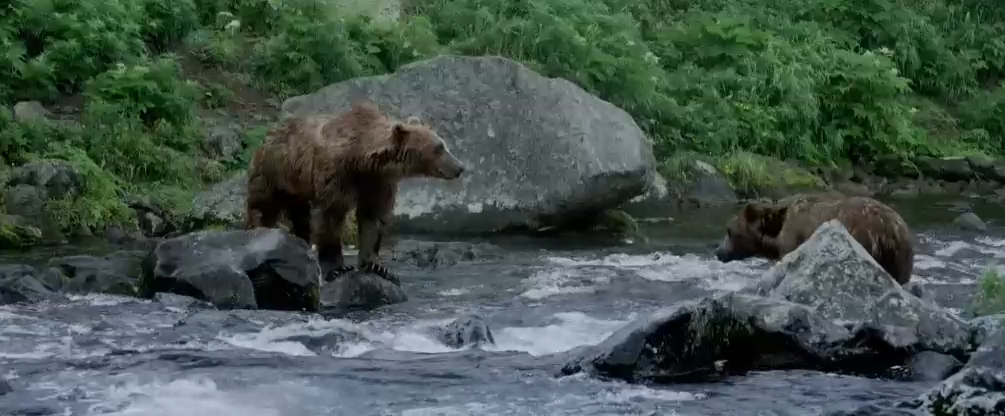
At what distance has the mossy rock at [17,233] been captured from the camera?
39.1 feet

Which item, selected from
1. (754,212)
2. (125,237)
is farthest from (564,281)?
(125,237)

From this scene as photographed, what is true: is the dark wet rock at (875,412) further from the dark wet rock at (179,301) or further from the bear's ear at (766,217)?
the dark wet rock at (179,301)

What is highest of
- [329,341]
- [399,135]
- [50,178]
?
[399,135]

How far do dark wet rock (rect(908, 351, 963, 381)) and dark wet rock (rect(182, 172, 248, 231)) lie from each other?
737 cm

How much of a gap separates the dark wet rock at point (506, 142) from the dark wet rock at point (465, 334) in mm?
5372

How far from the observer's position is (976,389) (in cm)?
629

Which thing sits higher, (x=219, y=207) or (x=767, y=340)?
(x=219, y=207)

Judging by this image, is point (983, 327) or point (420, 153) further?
point (420, 153)

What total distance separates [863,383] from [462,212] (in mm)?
7144

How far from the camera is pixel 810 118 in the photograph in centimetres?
1911

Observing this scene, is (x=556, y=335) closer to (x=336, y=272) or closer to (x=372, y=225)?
(x=372, y=225)

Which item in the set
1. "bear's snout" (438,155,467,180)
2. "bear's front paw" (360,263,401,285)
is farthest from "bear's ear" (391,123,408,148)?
"bear's front paw" (360,263,401,285)

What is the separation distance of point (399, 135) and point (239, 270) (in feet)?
5.02

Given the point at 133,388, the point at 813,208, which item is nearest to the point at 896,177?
the point at 813,208
